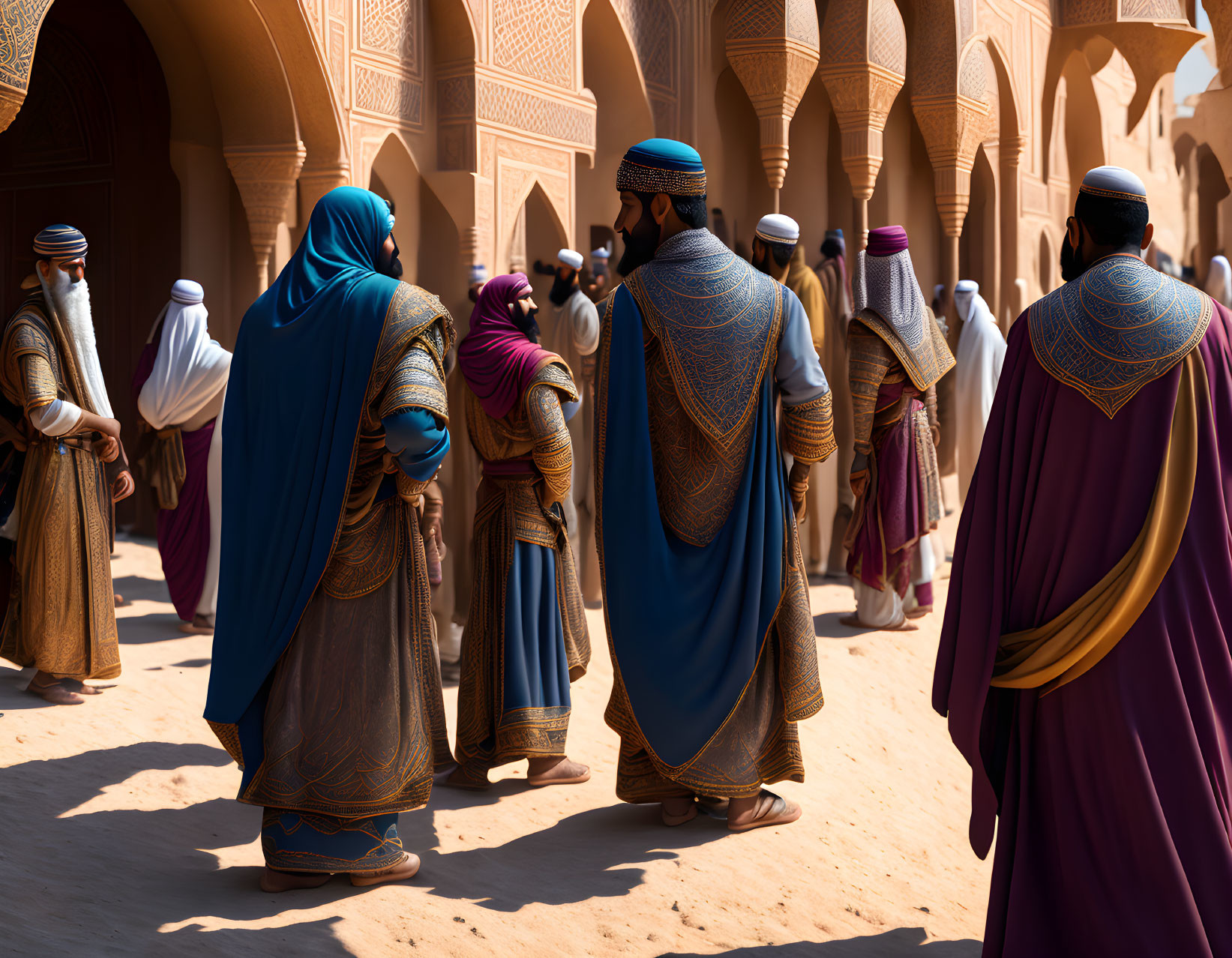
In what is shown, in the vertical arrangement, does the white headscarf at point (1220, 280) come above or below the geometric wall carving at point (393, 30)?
below

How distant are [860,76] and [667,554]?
628cm

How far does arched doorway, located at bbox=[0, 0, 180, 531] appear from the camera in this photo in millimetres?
7414

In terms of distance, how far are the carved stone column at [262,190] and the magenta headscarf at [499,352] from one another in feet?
8.11

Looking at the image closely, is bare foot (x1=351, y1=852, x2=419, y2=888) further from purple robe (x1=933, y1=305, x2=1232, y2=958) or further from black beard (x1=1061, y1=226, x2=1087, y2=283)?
black beard (x1=1061, y1=226, x2=1087, y2=283)

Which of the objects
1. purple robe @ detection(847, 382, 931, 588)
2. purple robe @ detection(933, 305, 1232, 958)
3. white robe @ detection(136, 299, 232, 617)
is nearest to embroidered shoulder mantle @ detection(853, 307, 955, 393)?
purple robe @ detection(847, 382, 931, 588)

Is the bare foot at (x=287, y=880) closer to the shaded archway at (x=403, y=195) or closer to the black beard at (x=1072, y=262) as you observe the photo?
the black beard at (x=1072, y=262)

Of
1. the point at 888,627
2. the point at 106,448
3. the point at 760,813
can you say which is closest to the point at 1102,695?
the point at 760,813

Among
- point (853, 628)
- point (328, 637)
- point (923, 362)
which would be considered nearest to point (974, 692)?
point (328, 637)

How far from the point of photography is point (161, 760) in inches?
162

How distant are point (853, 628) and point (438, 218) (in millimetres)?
3311

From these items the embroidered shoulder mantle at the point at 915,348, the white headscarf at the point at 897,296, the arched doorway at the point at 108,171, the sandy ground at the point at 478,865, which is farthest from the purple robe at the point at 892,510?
the arched doorway at the point at 108,171

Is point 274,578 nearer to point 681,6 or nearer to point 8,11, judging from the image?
point 8,11

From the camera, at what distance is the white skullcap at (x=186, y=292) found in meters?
5.64

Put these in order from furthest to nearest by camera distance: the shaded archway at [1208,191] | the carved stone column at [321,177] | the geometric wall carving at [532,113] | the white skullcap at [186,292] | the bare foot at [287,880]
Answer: the shaded archway at [1208,191] → the geometric wall carving at [532,113] → the carved stone column at [321,177] → the white skullcap at [186,292] → the bare foot at [287,880]
